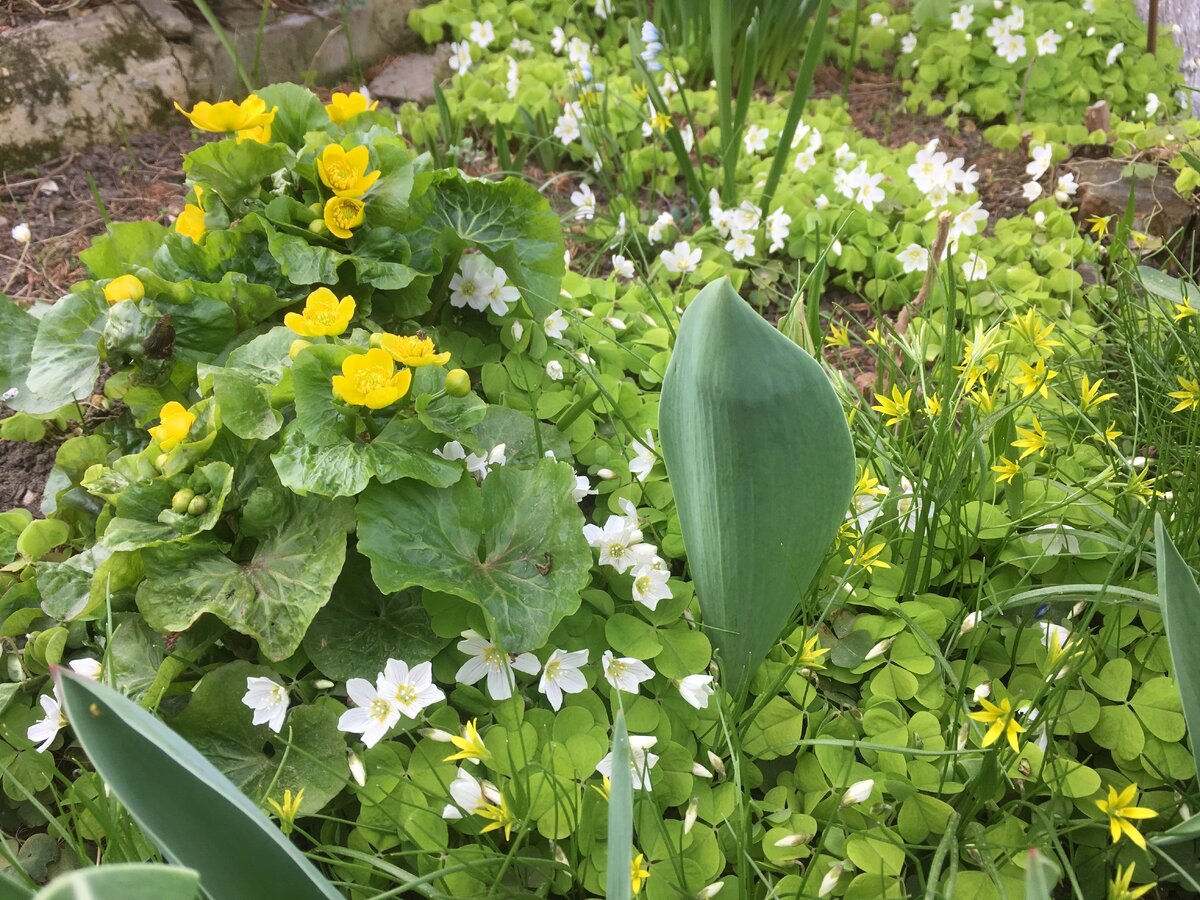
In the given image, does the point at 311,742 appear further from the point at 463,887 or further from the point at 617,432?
the point at 617,432

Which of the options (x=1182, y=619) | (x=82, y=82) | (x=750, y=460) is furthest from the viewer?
(x=82, y=82)

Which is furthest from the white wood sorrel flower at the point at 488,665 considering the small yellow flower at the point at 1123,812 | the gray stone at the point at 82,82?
the gray stone at the point at 82,82

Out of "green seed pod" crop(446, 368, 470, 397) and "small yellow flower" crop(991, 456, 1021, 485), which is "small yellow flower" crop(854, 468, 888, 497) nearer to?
"small yellow flower" crop(991, 456, 1021, 485)

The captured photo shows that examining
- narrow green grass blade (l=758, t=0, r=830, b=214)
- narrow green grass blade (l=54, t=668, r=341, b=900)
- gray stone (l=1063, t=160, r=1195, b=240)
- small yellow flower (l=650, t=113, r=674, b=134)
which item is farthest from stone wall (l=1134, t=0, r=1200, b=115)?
narrow green grass blade (l=54, t=668, r=341, b=900)

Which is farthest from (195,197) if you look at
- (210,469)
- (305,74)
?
(305,74)

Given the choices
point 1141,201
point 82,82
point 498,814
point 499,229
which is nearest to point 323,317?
point 499,229

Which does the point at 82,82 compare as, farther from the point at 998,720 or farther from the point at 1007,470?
the point at 998,720

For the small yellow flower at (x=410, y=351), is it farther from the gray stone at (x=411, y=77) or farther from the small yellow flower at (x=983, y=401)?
the gray stone at (x=411, y=77)
